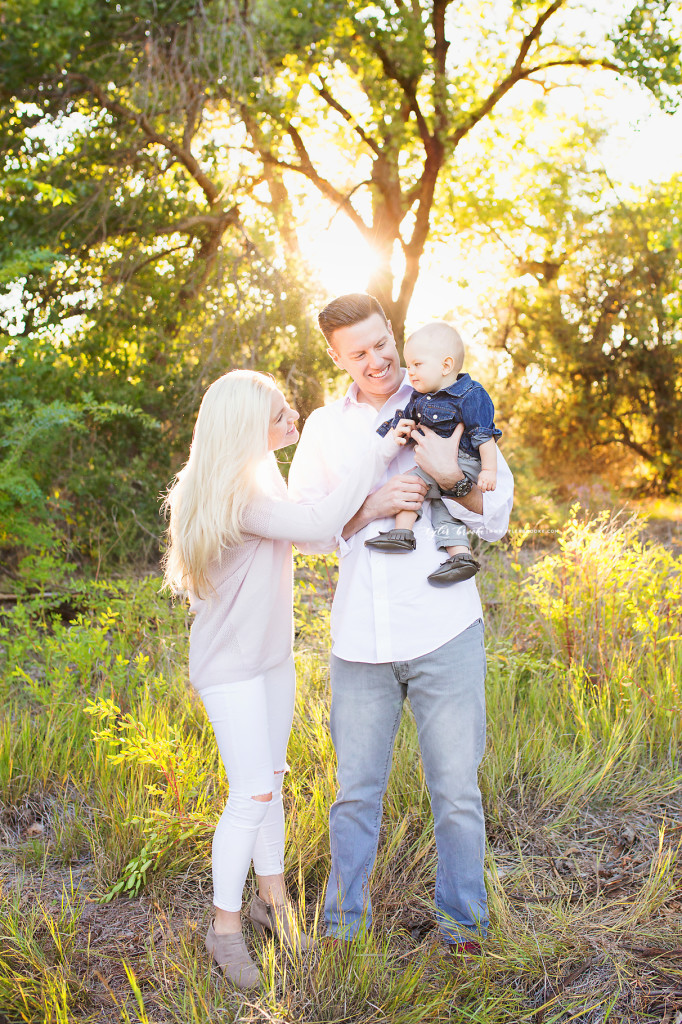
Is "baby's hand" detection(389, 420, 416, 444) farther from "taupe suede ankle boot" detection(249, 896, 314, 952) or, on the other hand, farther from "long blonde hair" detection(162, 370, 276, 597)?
"taupe suede ankle boot" detection(249, 896, 314, 952)

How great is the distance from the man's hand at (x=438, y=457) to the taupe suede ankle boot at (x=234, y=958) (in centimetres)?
143

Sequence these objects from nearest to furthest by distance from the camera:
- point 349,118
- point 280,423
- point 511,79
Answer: point 280,423 → point 349,118 → point 511,79

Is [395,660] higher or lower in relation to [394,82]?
lower

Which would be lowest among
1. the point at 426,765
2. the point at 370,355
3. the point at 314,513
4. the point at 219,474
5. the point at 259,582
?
the point at 426,765

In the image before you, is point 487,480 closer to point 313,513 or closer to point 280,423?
point 313,513

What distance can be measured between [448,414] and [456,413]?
4 centimetres

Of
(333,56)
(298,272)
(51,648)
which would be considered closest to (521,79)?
(333,56)

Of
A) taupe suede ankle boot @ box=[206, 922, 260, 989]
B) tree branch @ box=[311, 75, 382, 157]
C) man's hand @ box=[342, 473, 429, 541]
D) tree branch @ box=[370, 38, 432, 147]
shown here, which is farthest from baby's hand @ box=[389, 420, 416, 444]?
tree branch @ box=[311, 75, 382, 157]

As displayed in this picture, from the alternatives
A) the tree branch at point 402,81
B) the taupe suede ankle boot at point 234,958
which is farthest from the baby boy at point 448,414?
the tree branch at point 402,81

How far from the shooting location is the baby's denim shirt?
94.0 inches

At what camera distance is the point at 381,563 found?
231 cm

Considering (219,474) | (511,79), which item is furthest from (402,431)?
(511,79)

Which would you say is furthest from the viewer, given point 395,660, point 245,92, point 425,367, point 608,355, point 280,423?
point 608,355

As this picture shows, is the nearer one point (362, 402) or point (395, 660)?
point (395, 660)
